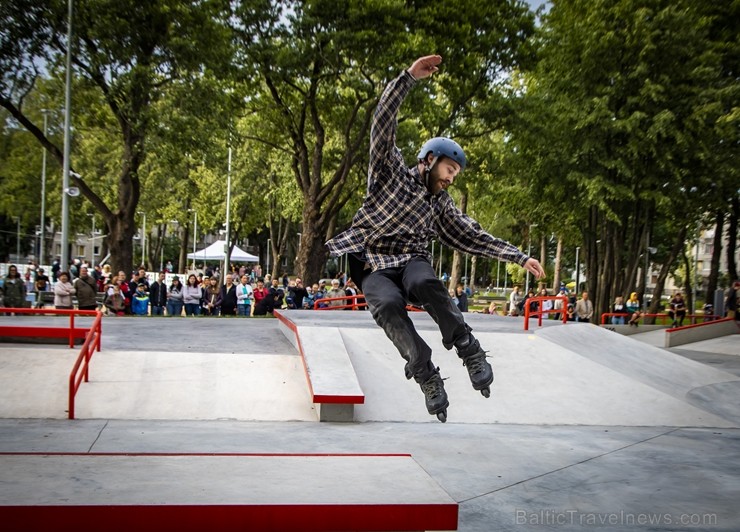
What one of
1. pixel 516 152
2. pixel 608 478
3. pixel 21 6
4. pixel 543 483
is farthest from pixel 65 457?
pixel 516 152

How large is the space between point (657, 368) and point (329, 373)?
7.98 metres

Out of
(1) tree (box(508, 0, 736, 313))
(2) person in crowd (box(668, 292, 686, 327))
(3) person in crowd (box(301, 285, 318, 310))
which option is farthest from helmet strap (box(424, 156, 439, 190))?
(2) person in crowd (box(668, 292, 686, 327))

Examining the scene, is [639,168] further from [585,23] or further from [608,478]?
[608,478]

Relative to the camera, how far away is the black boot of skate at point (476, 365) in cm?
503

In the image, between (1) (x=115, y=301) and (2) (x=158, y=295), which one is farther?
(2) (x=158, y=295)

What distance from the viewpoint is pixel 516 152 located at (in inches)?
1243

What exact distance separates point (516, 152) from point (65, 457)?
27634mm

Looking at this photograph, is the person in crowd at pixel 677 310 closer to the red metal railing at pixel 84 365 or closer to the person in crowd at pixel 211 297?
the person in crowd at pixel 211 297

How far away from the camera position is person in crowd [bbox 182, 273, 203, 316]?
74.9 ft

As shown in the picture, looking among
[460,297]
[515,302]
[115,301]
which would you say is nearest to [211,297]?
[115,301]

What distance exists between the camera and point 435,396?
Result: 200 inches

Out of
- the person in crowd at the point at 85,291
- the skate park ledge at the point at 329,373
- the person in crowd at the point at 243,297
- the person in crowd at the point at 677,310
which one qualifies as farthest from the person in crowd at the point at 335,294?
the person in crowd at the point at 677,310

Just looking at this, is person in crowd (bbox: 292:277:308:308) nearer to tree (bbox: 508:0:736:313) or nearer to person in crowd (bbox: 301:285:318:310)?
person in crowd (bbox: 301:285:318:310)

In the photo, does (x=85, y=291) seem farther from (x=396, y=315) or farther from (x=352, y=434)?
(x=396, y=315)
